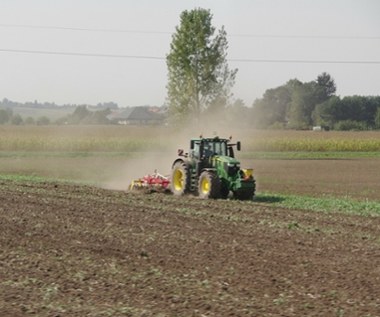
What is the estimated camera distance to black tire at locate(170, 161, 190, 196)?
23438mm

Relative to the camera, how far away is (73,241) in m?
13.7

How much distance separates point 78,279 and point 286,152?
164 ft

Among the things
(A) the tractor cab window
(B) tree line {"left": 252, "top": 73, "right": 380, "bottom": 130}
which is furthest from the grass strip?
(B) tree line {"left": 252, "top": 73, "right": 380, "bottom": 130}

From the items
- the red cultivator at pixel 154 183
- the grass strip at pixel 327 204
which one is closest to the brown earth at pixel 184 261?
the grass strip at pixel 327 204

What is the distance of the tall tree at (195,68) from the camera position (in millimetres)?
54156

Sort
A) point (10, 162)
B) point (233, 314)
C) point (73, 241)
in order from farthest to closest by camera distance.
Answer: point (10, 162) → point (73, 241) → point (233, 314)

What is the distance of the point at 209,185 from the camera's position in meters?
22.2

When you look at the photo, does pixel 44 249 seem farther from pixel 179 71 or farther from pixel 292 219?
pixel 179 71

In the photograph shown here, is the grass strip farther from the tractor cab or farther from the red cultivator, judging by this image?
the red cultivator

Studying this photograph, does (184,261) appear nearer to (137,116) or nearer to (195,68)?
(195,68)

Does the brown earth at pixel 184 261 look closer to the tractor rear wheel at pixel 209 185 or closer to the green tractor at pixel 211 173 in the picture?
the tractor rear wheel at pixel 209 185

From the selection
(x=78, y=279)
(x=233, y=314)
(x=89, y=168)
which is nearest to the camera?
(x=233, y=314)

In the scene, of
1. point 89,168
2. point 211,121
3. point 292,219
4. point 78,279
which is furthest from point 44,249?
point 211,121

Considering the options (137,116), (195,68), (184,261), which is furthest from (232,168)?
(137,116)
